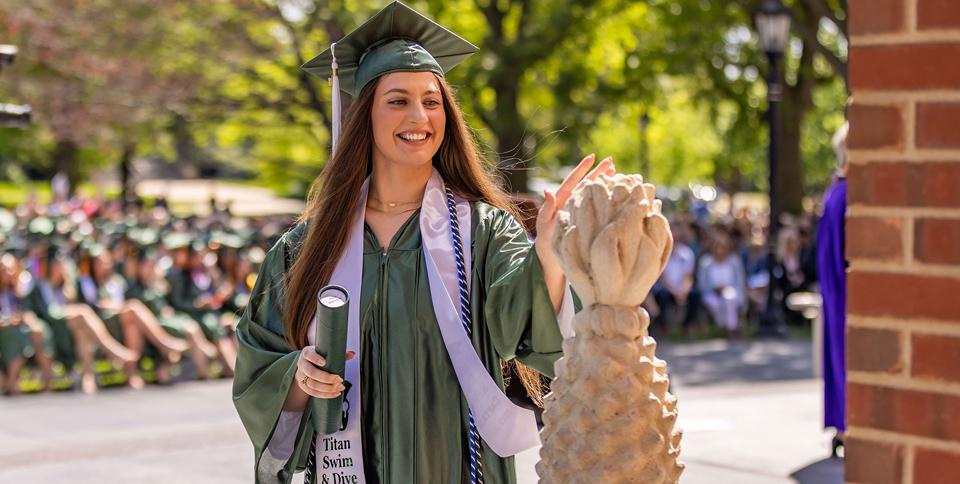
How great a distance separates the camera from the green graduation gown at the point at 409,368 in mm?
2637

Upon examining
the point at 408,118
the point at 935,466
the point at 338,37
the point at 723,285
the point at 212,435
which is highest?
the point at 338,37

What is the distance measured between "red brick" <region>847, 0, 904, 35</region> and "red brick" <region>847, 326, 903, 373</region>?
0.45m

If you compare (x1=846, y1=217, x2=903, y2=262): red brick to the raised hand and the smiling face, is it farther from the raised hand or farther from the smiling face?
the smiling face

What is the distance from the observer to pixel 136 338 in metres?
10.4

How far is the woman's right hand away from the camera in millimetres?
2436

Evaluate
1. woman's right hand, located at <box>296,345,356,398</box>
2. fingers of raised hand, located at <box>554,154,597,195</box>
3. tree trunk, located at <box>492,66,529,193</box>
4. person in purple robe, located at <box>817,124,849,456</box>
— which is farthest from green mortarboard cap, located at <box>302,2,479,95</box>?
tree trunk, located at <box>492,66,529,193</box>

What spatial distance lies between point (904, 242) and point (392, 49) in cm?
171

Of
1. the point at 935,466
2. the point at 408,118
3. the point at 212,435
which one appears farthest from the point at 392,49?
the point at 212,435

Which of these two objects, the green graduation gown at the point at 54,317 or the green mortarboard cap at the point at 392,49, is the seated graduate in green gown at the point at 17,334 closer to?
the green graduation gown at the point at 54,317

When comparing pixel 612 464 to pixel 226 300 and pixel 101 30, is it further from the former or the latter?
pixel 101 30

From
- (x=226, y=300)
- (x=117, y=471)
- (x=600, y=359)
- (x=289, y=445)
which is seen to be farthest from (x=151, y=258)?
(x=600, y=359)

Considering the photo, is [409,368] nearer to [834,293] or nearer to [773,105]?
[834,293]

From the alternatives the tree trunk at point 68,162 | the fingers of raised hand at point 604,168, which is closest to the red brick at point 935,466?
the fingers of raised hand at point 604,168

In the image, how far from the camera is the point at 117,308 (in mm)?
10523
